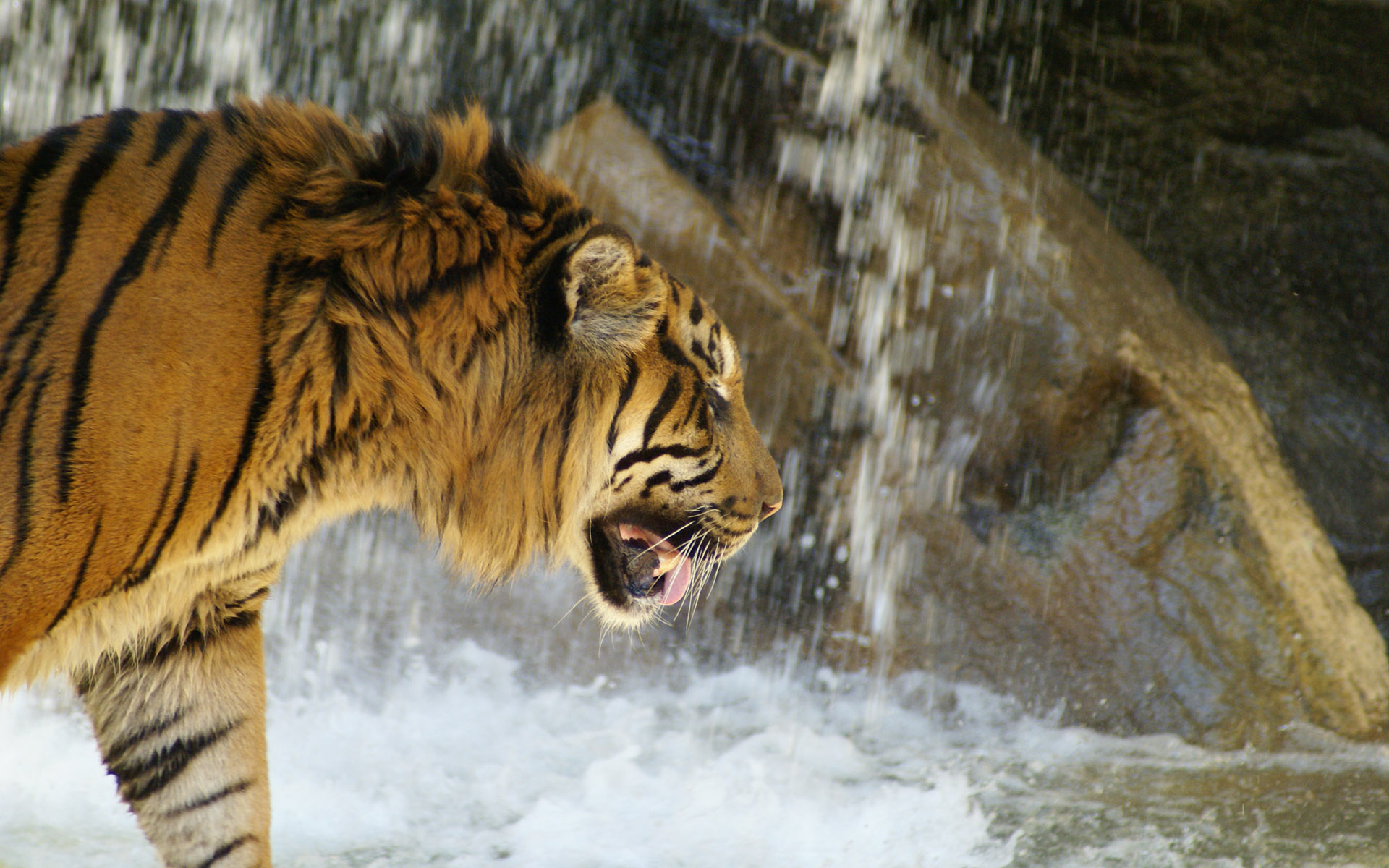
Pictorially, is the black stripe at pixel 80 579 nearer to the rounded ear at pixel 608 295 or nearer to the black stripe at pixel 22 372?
the black stripe at pixel 22 372

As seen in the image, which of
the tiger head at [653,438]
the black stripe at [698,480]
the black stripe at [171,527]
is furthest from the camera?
the black stripe at [698,480]

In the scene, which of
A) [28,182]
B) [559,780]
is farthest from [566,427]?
[559,780]

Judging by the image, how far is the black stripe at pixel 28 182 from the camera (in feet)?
5.40

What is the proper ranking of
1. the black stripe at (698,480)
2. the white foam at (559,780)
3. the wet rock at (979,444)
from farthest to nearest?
the wet rock at (979,444) < the white foam at (559,780) < the black stripe at (698,480)

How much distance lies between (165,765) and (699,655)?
79.1 inches

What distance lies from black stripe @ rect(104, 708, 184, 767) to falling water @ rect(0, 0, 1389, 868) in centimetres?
66

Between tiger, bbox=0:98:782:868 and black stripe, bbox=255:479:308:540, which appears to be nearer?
tiger, bbox=0:98:782:868

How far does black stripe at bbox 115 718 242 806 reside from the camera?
6.87ft

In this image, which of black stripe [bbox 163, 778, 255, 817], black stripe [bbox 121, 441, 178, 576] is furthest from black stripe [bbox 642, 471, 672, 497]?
black stripe [bbox 163, 778, 255, 817]

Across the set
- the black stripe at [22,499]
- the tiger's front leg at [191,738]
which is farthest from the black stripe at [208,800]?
the black stripe at [22,499]

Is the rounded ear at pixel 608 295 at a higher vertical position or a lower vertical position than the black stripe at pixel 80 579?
higher

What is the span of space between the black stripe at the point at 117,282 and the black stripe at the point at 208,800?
755mm

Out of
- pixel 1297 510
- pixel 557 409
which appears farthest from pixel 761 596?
pixel 557 409

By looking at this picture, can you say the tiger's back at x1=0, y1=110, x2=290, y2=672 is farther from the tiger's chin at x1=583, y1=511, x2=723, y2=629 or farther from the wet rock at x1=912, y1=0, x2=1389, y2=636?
the wet rock at x1=912, y1=0, x2=1389, y2=636
